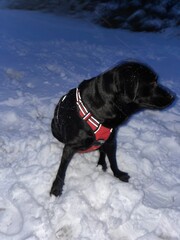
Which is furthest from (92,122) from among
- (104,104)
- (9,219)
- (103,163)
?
(9,219)

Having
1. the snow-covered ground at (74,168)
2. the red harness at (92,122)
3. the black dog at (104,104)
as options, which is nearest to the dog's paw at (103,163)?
the snow-covered ground at (74,168)

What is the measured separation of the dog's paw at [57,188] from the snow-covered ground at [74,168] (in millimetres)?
44

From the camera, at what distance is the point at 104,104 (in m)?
2.45

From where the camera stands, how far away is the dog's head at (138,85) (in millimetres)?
2275

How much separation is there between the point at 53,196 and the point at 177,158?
4.48 feet

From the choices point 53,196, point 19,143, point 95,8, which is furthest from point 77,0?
point 53,196

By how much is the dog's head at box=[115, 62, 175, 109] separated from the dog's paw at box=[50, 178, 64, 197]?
0.97 m

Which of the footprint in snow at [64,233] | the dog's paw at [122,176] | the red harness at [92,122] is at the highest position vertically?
the red harness at [92,122]

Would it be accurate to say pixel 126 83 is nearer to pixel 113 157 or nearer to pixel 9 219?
pixel 113 157

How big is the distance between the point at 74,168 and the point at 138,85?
1175 millimetres

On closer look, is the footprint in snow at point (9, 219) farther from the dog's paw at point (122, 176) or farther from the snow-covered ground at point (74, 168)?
the dog's paw at point (122, 176)

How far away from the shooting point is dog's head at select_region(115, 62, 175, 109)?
7.47 feet

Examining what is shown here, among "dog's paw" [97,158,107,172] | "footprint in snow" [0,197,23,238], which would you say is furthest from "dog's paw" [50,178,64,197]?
"dog's paw" [97,158,107,172]

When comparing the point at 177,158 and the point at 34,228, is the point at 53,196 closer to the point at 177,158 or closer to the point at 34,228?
the point at 34,228
